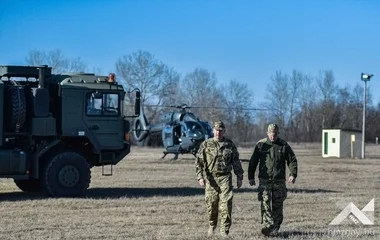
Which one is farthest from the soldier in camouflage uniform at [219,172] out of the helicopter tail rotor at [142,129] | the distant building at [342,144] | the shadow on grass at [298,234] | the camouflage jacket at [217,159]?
the distant building at [342,144]

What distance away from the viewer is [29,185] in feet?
58.4

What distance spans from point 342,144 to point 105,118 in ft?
106

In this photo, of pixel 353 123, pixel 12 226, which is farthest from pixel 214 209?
pixel 353 123

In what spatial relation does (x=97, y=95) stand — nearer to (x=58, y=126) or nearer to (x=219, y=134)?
(x=58, y=126)

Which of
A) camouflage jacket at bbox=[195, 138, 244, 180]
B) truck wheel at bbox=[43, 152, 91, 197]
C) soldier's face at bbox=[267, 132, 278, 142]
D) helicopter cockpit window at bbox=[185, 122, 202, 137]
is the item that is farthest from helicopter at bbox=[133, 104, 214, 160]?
camouflage jacket at bbox=[195, 138, 244, 180]

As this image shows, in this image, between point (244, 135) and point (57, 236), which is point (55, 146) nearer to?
point (57, 236)

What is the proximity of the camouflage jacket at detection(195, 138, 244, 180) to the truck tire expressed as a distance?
678 centimetres

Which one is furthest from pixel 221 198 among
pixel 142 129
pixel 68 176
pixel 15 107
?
pixel 142 129

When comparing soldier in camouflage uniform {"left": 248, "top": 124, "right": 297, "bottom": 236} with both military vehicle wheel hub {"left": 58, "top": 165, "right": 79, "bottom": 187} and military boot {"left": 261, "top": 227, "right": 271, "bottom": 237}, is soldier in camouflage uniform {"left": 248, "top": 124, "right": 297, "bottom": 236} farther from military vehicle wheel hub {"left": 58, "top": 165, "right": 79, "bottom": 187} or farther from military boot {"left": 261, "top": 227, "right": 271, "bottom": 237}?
military vehicle wheel hub {"left": 58, "top": 165, "right": 79, "bottom": 187}

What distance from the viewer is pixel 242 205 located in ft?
47.9

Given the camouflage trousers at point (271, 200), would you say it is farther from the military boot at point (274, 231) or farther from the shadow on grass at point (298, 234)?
the shadow on grass at point (298, 234)

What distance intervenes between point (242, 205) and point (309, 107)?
308 feet

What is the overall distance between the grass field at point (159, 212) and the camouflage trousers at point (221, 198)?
0.34 metres

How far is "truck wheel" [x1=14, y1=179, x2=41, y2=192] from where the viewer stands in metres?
17.6
